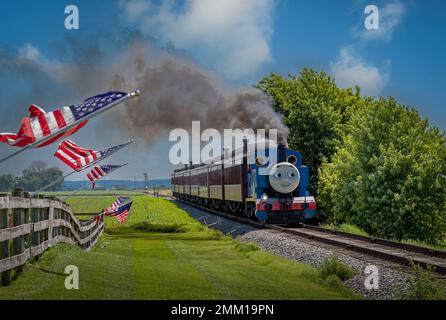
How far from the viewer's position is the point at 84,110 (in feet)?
33.0

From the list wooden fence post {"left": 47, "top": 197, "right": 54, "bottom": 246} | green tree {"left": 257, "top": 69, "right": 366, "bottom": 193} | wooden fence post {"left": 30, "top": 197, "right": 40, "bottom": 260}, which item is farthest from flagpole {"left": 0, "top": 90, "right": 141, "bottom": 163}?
green tree {"left": 257, "top": 69, "right": 366, "bottom": 193}

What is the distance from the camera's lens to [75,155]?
19125 mm

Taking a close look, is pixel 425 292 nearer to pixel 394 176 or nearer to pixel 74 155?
pixel 74 155

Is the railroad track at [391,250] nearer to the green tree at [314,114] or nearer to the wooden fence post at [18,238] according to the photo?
the wooden fence post at [18,238]

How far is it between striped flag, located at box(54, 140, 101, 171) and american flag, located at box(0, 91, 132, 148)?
8.53m

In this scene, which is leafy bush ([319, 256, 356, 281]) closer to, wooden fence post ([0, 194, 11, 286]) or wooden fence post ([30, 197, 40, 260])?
wooden fence post ([30, 197, 40, 260])

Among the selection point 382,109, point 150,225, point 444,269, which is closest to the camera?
point 444,269

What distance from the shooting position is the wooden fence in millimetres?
8766

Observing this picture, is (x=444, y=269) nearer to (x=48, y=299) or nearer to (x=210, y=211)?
(x=48, y=299)

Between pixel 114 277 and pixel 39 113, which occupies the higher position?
pixel 39 113

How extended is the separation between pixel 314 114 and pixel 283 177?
18457 millimetres

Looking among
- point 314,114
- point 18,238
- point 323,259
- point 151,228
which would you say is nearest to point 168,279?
point 18,238
